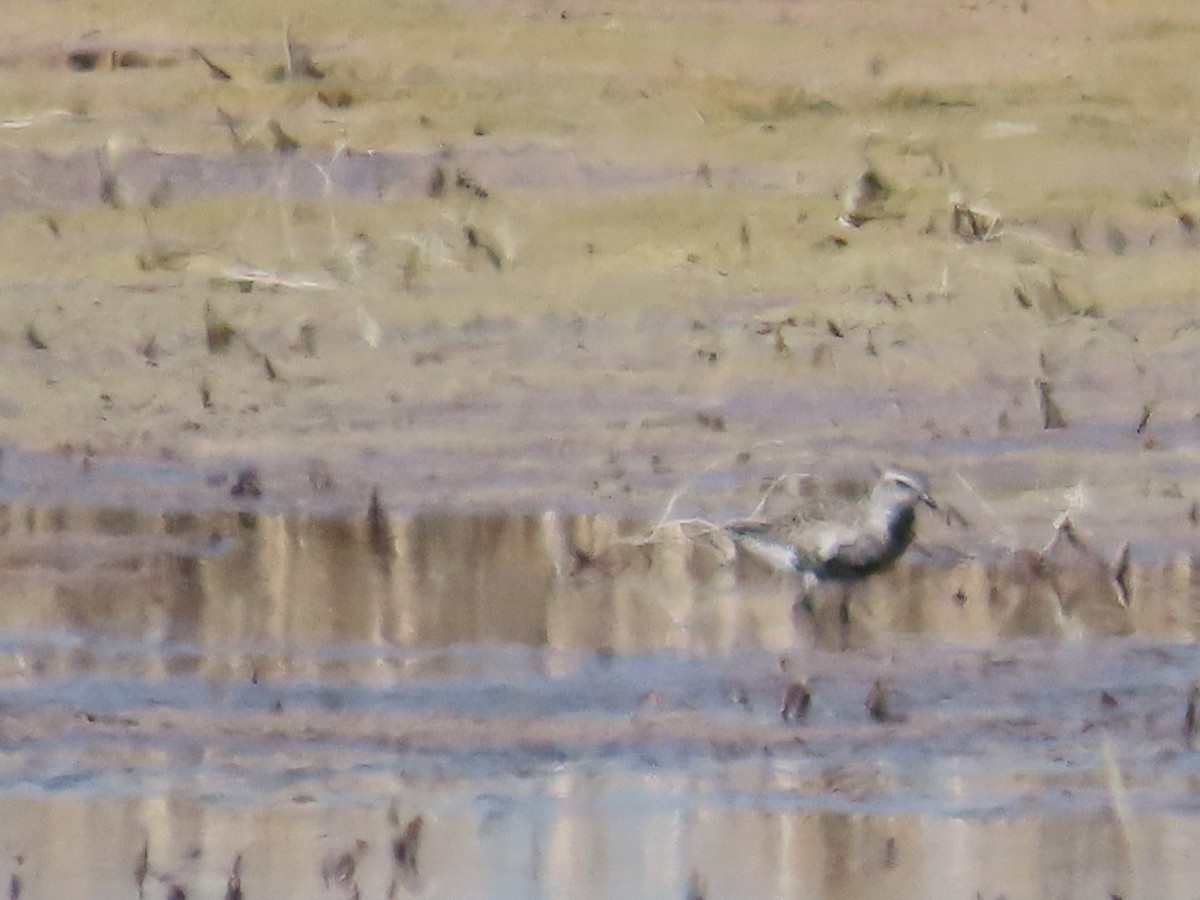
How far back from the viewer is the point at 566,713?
46 centimetres

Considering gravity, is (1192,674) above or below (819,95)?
below

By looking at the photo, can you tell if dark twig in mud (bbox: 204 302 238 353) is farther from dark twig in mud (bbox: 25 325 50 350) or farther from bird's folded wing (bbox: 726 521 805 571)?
bird's folded wing (bbox: 726 521 805 571)

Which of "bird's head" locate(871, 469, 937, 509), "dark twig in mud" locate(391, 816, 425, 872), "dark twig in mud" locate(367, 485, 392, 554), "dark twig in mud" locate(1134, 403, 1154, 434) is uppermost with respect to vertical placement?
"dark twig in mud" locate(1134, 403, 1154, 434)

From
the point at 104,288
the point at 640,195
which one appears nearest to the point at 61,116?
the point at 104,288

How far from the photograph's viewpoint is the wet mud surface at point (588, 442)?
46cm

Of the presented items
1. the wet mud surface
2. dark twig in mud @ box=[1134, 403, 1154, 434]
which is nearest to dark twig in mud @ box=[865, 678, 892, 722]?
the wet mud surface

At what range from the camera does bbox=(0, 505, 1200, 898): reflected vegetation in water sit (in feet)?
1.50

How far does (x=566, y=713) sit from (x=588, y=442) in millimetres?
91

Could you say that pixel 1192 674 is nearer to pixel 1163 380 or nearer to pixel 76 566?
pixel 1163 380

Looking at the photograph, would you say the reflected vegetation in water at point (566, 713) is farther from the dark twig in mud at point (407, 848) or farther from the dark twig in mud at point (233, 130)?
the dark twig in mud at point (233, 130)

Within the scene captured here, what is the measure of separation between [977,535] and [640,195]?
0.52 ft

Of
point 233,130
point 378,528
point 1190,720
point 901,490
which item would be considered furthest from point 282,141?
point 1190,720

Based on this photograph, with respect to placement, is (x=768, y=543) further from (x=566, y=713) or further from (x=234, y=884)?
(x=234, y=884)

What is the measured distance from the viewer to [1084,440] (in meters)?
0.46
